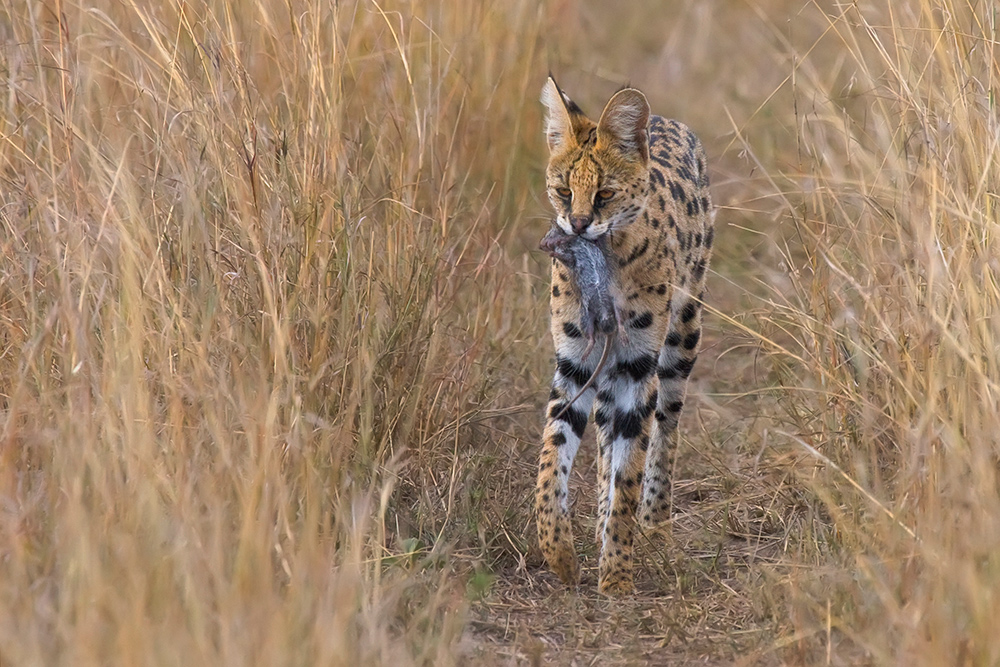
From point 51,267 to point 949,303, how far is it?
2.20 meters

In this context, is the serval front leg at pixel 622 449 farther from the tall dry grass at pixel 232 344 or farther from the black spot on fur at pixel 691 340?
the black spot on fur at pixel 691 340

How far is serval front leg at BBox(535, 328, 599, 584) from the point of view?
3.63 metres

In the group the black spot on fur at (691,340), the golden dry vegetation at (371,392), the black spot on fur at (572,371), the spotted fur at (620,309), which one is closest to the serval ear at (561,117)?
the spotted fur at (620,309)

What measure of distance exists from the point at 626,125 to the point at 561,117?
0.20 metres

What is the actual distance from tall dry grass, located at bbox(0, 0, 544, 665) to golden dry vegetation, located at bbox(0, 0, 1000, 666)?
13mm

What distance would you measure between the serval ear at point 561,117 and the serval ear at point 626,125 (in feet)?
0.30

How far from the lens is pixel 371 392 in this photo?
3734 mm

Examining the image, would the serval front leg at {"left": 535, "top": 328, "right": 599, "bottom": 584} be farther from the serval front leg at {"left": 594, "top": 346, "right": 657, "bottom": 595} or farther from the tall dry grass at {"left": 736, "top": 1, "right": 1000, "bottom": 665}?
the tall dry grass at {"left": 736, "top": 1, "right": 1000, "bottom": 665}

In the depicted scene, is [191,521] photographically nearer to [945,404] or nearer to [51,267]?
[51,267]

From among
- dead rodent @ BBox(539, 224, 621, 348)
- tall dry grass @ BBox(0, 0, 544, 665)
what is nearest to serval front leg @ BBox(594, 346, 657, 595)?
dead rodent @ BBox(539, 224, 621, 348)

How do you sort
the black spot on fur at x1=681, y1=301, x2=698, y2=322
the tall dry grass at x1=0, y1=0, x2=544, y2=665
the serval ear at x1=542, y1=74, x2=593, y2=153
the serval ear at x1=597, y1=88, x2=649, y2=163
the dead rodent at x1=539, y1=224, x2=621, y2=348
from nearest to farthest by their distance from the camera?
the tall dry grass at x1=0, y1=0, x2=544, y2=665, the dead rodent at x1=539, y1=224, x2=621, y2=348, the serval ear at x1=597, y1=88, x2=649, y2=163, the serval ear at x1=542, y1=74, x2=593, y2=153, the black spot on fur at x1=681, y1=301, x2=698, y2=322

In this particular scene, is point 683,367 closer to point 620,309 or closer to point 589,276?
point 620,309

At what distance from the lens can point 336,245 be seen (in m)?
3.74

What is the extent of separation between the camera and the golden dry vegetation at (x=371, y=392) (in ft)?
8.73
